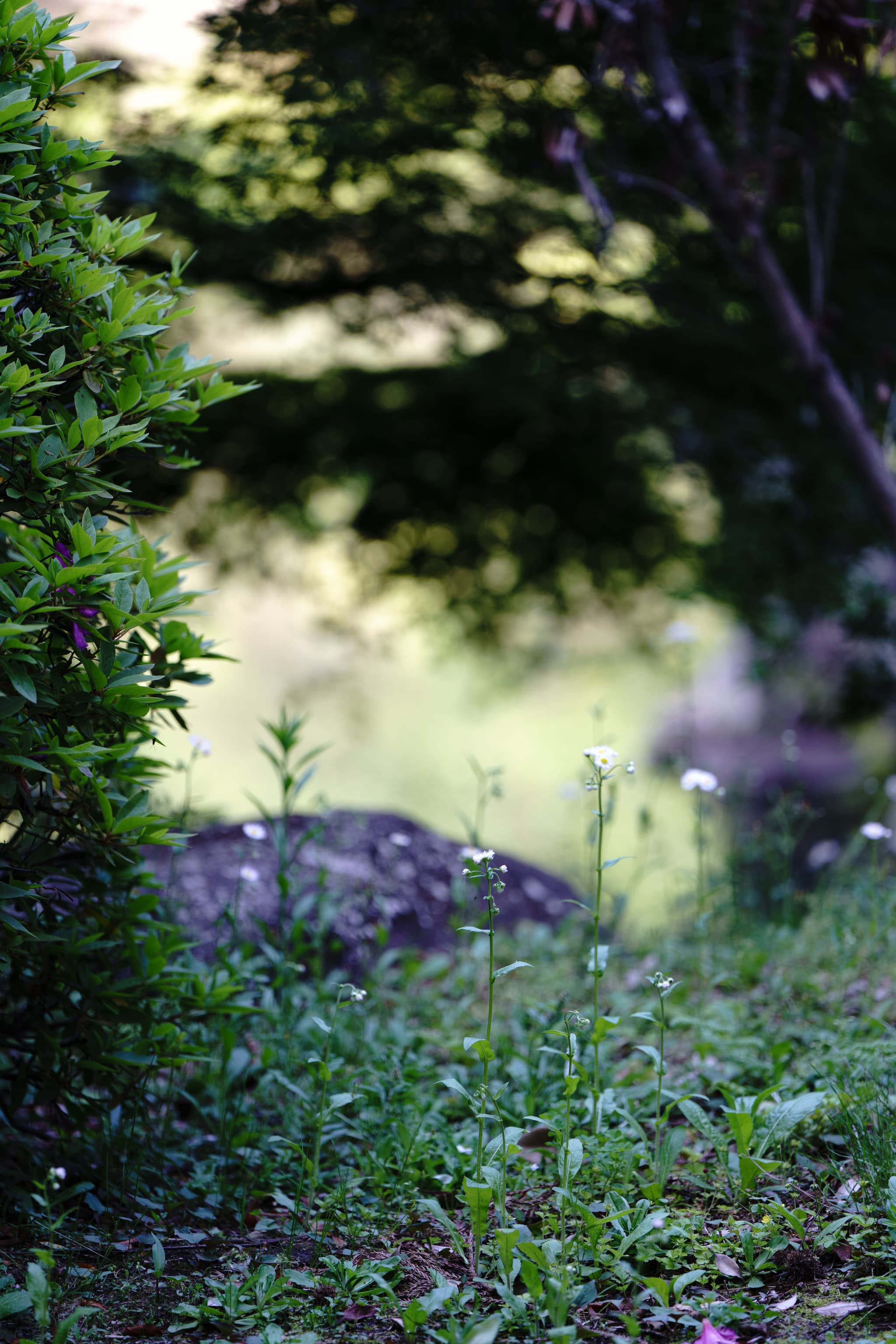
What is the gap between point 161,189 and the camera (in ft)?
16.9

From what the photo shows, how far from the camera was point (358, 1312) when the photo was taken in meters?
1.88

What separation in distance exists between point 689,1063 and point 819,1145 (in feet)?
1.65

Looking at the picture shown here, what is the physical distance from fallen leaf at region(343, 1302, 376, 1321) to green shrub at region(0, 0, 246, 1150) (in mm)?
681

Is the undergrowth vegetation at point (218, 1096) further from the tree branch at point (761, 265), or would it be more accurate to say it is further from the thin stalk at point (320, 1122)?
the tree branch at point (761, 265)

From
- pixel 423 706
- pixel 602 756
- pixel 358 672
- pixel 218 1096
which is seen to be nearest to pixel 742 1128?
pixel 602 756

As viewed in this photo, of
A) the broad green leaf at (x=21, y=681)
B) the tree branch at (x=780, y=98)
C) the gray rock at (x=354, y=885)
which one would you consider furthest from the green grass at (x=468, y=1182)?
the tree branch at (x=780, y=98)

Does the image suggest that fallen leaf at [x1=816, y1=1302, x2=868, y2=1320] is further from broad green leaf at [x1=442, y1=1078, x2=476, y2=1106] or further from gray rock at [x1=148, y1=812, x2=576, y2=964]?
gray rock at [x1=148, y1=812, x2=576, y2=964]

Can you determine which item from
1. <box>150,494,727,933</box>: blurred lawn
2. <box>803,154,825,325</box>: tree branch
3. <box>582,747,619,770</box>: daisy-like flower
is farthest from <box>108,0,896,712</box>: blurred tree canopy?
<box>582,747,619,770</box>: daisy-like flower

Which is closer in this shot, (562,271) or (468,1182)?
(468,1182)

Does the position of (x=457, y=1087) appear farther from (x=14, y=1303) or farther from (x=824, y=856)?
(x=824, y=856)

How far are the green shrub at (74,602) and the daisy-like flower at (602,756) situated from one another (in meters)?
0.89

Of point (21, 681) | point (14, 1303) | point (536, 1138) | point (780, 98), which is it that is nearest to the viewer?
point (14, 1303)

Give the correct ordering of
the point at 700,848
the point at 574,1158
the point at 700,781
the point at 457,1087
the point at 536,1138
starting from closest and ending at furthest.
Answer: the point at 457,1087, the point at 574,1158, the point at 536,1138, the point at 700,781, the point at 700,848

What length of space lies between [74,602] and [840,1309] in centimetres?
193
